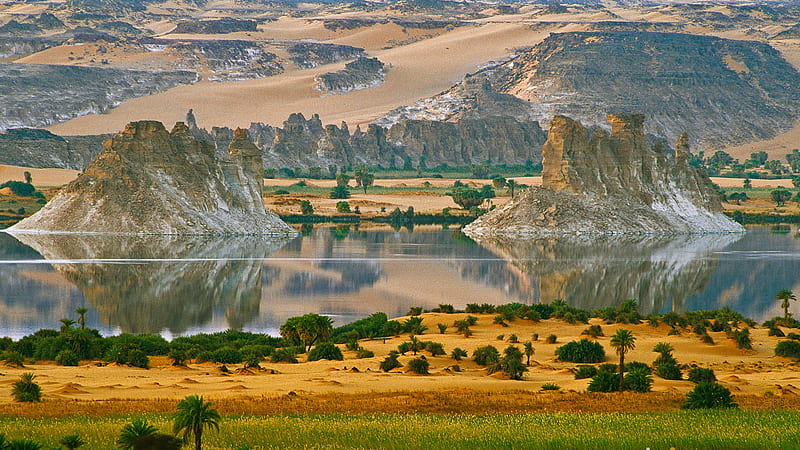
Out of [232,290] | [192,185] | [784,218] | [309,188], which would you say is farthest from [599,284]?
[309,188]

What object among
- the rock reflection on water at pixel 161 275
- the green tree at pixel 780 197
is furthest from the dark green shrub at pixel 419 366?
the green tree at pixel 780 197

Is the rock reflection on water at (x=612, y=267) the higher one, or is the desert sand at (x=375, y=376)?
the desert sand at (x=375, y=376)

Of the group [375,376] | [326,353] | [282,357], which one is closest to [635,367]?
[375,376]

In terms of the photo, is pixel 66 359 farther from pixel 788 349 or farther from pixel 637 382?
pixel 788 349

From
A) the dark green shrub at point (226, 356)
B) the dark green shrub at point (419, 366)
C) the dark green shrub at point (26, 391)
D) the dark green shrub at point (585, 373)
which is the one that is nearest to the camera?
the dark green shrub at point (26, 391)

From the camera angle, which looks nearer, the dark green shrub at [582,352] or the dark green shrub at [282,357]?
the dark green shrub at [282,357]

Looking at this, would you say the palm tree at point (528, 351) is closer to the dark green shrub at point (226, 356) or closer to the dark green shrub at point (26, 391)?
the dark green shrub at point (226, 356)

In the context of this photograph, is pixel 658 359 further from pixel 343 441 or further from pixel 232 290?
pixel 232 290
